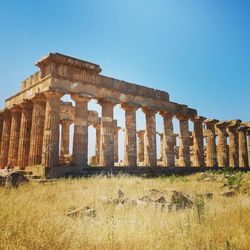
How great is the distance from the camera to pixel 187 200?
7.60 metres

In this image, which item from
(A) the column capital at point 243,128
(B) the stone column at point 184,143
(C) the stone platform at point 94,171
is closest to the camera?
(C) the stone platform at point 94,171

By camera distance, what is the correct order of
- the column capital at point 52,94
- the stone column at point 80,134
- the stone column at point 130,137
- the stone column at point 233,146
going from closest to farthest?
the column capital at point 52,94, the stone column at point 80,134, the stone column at point 130,137, the stone column at point 233,146

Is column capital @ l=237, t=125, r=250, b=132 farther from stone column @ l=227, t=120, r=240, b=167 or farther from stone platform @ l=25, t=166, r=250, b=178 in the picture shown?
stone platform @ l=25, t=166, r=250, b=178

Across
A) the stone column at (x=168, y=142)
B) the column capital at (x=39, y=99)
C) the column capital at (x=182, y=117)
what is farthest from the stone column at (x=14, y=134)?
the column capital at (x=182, y=117)

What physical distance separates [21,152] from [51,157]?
4.19m

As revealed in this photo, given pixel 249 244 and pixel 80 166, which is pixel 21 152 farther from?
pixel 249 244

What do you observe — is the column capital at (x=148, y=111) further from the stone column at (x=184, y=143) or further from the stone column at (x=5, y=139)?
the stone column at (x=5, y=139)

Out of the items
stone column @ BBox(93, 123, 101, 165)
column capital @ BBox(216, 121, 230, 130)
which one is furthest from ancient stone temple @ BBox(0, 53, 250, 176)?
stone column @ BBox(93, 123, 101, 165)

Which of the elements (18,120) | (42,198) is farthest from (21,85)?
(42,198)

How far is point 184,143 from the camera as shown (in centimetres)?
2489

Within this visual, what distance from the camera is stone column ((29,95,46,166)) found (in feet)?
57.8

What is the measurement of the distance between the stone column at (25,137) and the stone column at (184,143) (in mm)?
12824

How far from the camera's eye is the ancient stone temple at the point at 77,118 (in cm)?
1686

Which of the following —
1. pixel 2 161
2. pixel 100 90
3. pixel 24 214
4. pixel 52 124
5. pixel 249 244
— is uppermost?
pixel 100 90
